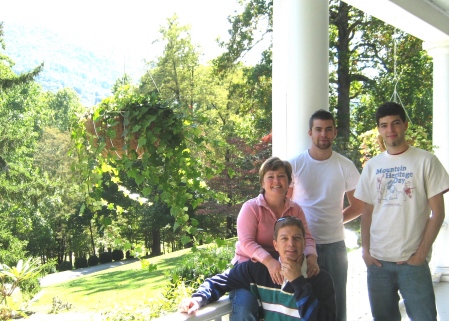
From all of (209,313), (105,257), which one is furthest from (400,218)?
(105,257)

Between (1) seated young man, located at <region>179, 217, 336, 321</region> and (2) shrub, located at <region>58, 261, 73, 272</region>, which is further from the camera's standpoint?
(2) shrub, located at <region>58, 261, 73, 272</region>

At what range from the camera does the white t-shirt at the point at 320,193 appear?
1.92 metres

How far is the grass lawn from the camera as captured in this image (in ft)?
27.0

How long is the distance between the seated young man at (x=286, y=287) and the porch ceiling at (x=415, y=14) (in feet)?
4.57

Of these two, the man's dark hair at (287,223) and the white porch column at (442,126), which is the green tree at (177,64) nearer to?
the white porch column at (442,126)

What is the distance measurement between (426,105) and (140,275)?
6106 millimetres

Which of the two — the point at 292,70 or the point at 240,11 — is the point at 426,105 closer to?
the point at 240,11

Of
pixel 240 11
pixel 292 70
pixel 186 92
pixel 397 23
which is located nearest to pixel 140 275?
pixel 186 92

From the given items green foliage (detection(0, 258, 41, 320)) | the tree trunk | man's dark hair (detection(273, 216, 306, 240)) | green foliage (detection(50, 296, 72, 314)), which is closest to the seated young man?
man's dark hair (detection(273, 216, 306, 240))

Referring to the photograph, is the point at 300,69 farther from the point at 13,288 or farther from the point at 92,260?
the point at 92,260

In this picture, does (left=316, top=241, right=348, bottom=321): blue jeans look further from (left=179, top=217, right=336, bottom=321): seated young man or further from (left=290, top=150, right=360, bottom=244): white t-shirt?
(left=179, top=217, right=336, bottom=321): seated young man

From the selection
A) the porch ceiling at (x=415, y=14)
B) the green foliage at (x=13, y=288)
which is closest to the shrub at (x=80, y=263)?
the green foliage at (x=13, y=288)

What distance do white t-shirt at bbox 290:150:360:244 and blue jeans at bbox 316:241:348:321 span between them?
0.03 metres

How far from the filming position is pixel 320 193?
1.94 metres
